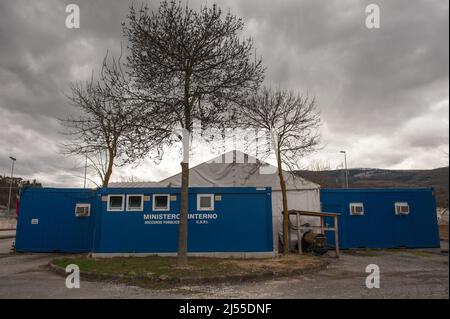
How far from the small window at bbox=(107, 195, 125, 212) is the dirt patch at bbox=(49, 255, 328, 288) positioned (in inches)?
112

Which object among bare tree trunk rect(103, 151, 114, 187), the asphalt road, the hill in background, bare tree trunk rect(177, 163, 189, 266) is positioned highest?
the hill in background

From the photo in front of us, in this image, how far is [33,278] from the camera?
10.1m

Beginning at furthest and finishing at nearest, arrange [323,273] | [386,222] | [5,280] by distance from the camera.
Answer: [386,222] < [323,273] < [5,280]

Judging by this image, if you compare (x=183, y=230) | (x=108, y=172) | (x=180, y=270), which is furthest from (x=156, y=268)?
(x=108, y=172)

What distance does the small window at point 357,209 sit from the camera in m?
18.8

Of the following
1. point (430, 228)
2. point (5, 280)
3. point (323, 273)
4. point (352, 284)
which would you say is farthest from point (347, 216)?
point (5, 280)

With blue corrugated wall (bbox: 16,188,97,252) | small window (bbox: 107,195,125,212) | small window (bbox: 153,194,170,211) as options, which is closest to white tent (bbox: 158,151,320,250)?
small window (bbox: 153,194,170,211)

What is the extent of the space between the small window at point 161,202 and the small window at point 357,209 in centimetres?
954

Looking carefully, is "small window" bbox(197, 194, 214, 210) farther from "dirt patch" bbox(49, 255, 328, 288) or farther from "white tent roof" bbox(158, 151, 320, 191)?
"white tent roof" bbox(158, 151, 320, 191)

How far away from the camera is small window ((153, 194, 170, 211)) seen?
1505 cm

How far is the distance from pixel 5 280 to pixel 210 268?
5530 millimetres
